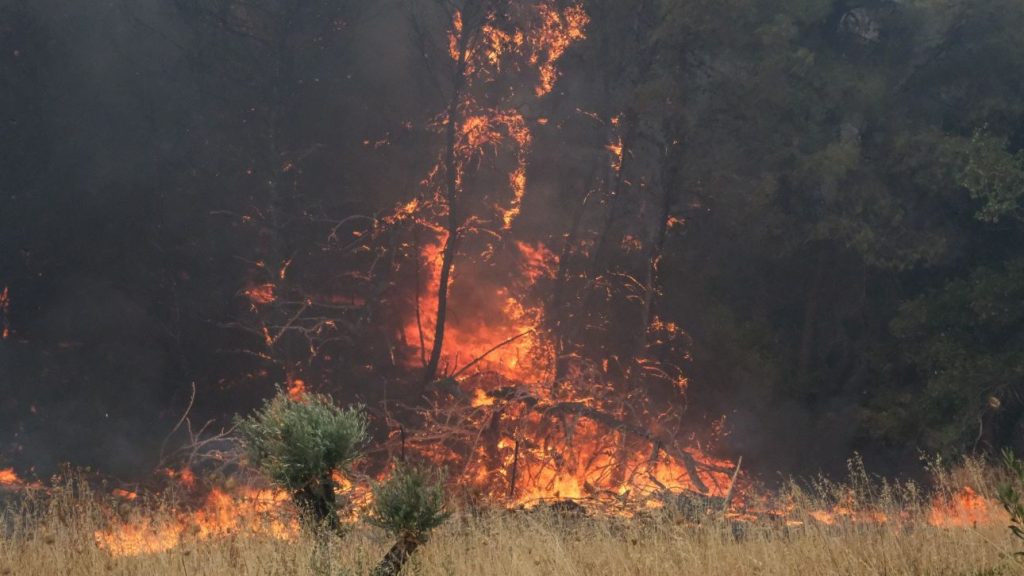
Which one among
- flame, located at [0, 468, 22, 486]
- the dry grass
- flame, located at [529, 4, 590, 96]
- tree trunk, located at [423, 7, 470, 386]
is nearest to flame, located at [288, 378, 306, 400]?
tree trunk, located at [423, 7, 470, 386]

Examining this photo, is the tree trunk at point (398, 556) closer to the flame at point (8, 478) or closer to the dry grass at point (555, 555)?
the dry grass at point (555, 555)

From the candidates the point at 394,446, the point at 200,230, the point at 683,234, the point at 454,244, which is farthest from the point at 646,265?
the point at 200,230

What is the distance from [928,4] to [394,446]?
48.4 ft

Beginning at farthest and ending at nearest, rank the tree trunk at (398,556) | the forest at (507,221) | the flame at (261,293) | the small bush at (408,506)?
the flame at (261,293) < the forest at (507,221) < the tree trunk at (398,556) < the small bush at (408,506)

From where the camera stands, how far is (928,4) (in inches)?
899

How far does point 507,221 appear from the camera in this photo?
25688mm

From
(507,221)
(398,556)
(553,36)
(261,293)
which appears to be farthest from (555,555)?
(553,36)

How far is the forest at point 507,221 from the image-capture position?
72.8 ft

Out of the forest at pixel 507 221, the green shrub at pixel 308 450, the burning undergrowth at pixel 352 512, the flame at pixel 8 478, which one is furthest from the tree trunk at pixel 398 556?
the flame at pixel 8 478

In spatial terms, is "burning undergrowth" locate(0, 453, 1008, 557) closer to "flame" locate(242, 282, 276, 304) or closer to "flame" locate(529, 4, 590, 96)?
"flame" locate(242, 282, 276, 304)

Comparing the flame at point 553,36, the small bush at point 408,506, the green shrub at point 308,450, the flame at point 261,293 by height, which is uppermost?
the flame at point 553,36

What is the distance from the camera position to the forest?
22.2 m

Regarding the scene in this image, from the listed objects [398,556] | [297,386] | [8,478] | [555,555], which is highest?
[297,386]

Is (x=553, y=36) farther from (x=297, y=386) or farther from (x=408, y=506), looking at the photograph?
(x=408, y=506)
